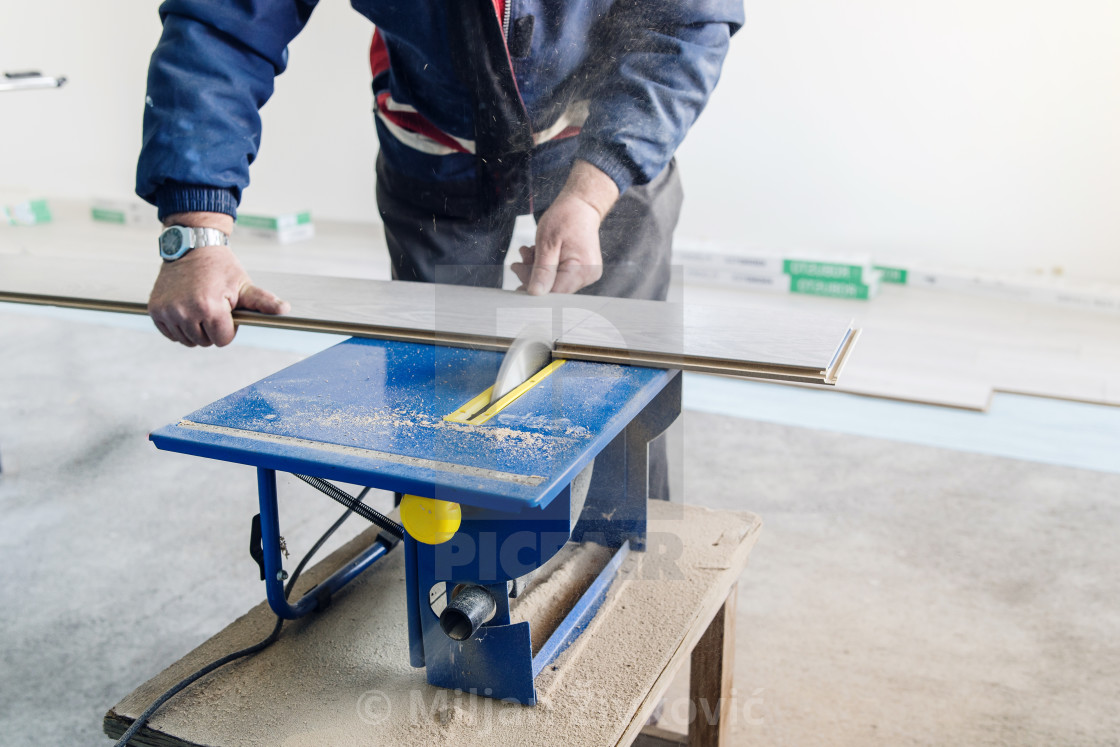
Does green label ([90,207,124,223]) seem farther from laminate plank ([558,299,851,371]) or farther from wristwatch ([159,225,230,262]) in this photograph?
laminate plank ([558,299,851,371])

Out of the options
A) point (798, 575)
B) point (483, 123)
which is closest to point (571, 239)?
point (483, 123)

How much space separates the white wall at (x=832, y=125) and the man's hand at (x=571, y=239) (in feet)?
1.38

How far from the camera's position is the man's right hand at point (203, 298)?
1.14 metres

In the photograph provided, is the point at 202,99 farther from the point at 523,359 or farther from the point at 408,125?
the point at 523,359

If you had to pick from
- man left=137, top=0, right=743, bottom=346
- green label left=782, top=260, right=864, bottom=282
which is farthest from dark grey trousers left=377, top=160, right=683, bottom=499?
green label left=782, top=260, right=864, bottom=282

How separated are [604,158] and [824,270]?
1528mm

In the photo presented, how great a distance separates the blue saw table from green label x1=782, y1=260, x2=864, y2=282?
160 cm

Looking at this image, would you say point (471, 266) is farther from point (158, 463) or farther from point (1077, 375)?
point (1077, 375)

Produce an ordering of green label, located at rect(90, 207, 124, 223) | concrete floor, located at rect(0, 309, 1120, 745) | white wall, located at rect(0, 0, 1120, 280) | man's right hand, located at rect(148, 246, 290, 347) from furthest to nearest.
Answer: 1. green label, located at rect(90, 207, 124, 223)
2. concrete floor, located at rect(0, 309, 1120, 745)
3. white wall, located at rect(0, 0, 1120, 280)
4. man's right hand, located at rect(148, 246, 290, 347)

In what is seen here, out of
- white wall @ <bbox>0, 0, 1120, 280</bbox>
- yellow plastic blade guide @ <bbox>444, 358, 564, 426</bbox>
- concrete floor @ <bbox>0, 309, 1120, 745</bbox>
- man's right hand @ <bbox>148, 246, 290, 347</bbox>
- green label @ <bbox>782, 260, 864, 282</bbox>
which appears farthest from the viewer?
green label @ <bbox>782, 260, 864, 282</bbox>

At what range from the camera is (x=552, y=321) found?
1120mm

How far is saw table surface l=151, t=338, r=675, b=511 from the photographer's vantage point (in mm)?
769

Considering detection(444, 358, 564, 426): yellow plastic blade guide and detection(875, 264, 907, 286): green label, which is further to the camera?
detection(875, 264, 907, 286): green label

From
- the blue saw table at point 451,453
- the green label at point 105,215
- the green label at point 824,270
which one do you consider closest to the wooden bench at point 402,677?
the blue saw table at point 451,453
